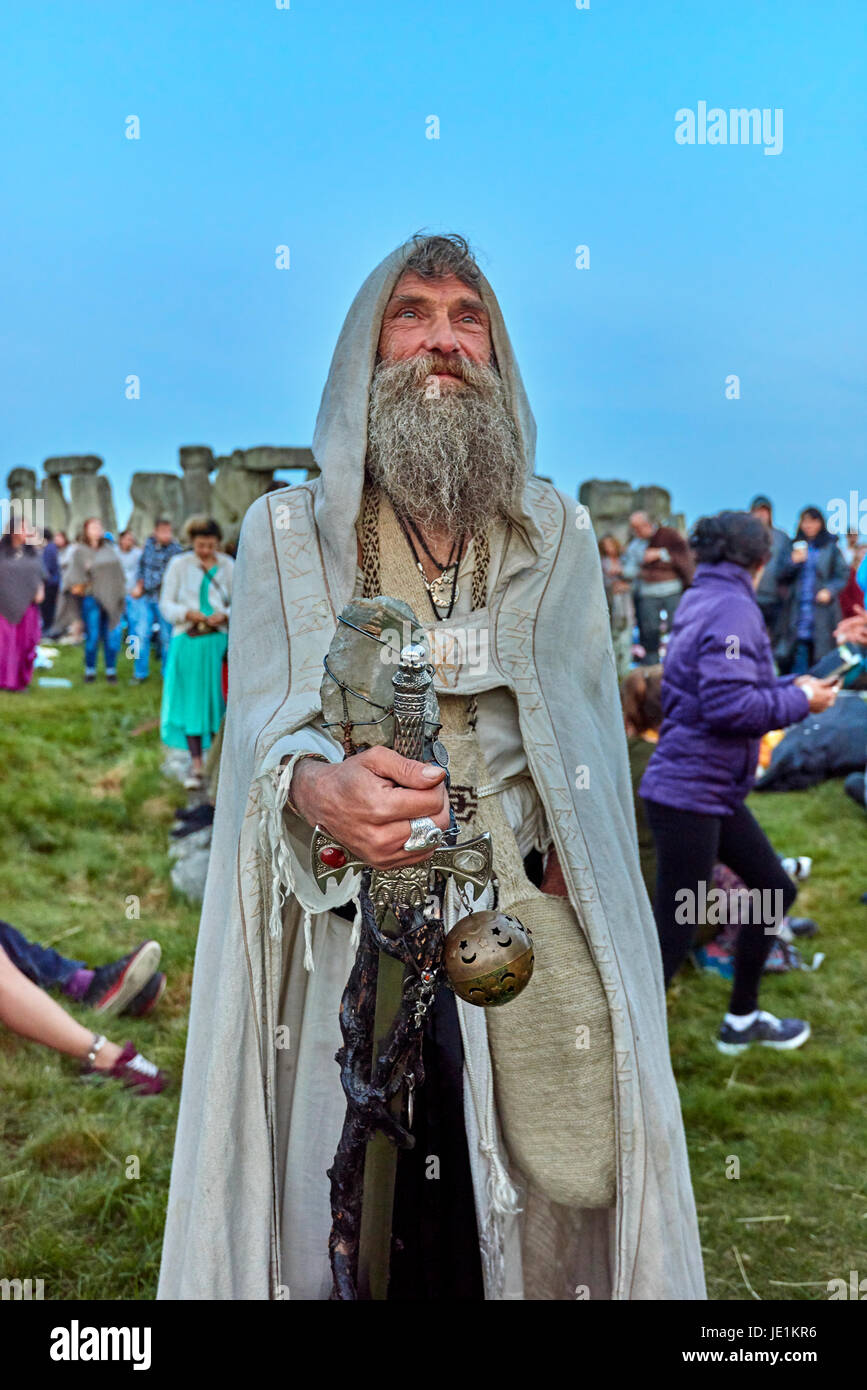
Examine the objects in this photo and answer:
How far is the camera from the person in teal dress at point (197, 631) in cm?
802

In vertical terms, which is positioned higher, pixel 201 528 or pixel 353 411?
pixel 201 528

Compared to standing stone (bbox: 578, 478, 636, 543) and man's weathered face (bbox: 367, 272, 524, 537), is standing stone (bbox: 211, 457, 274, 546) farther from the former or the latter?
man's weathered face (bbox: 367, 272, 524, 537)

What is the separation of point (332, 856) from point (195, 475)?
19.2 meters

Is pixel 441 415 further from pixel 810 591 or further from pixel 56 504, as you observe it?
pixel 56 504

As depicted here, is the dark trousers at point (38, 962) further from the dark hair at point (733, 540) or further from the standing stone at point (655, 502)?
the standing stone at point (655, 502)

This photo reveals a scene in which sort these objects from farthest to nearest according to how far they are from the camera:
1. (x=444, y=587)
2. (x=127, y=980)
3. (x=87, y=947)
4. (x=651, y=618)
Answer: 1. (x=651, y=618)
2. (x=87, y=947)
3. (x=127, y=980)
4. (x=444, y=587)

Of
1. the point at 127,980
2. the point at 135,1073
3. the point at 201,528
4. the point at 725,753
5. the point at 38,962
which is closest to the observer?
the point at 135,1073

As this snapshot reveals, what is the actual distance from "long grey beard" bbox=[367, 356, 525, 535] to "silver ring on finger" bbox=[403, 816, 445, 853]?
887 mm

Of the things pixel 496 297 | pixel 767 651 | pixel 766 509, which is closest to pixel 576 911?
pixel 496 297

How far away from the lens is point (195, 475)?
20.1 m

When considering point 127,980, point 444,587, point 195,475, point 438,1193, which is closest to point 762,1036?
point 127,980

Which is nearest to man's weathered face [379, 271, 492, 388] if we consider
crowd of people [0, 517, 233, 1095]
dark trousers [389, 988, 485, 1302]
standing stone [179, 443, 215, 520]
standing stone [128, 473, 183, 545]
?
dark trousers [389, 988, 485, 1302]

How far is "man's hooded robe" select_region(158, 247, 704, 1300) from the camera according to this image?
85.8 inches
